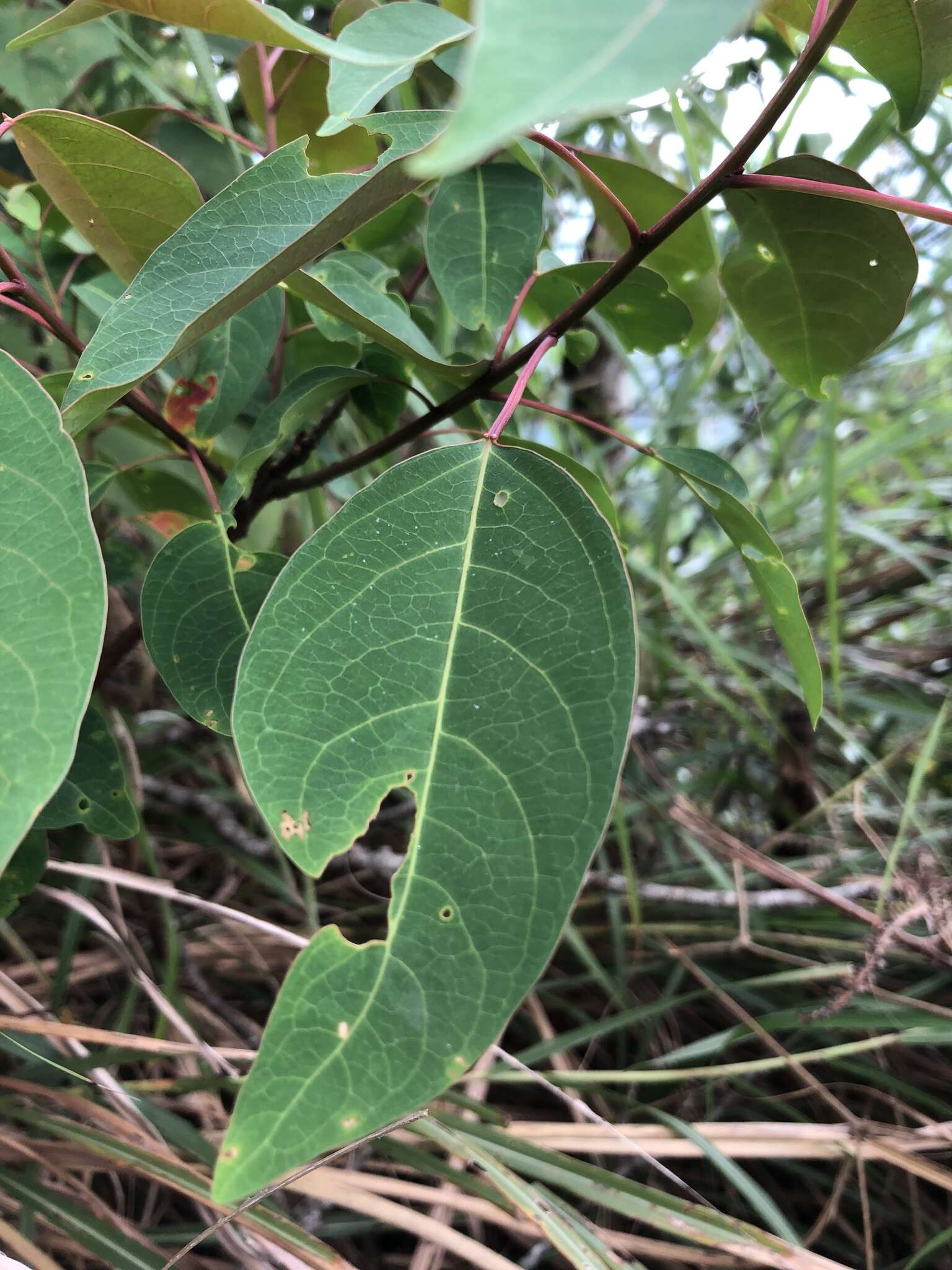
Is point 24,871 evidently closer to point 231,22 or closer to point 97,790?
point 97,790

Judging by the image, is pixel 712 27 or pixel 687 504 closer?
pixel 712 27

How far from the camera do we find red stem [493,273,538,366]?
45cm

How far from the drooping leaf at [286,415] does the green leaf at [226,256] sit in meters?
0.11

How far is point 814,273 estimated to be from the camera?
50 cm

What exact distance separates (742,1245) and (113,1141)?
437mm

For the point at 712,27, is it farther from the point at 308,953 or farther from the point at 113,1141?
the point at 113,1141

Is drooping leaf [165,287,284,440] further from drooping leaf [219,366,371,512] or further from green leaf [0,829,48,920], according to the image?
green leaf [0,829,48,920]

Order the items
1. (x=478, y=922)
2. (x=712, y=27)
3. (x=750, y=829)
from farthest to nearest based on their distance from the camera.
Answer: (x=750, y=829)
(x=478, y=922)
(x=712, y=27)

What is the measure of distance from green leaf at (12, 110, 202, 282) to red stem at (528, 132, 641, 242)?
19cm

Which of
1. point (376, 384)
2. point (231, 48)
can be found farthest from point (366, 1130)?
point (231, 48)

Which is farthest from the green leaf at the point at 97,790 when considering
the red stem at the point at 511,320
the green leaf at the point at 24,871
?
the red stem at the point at 511,320

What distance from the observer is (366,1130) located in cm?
25

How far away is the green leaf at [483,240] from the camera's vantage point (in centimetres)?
51

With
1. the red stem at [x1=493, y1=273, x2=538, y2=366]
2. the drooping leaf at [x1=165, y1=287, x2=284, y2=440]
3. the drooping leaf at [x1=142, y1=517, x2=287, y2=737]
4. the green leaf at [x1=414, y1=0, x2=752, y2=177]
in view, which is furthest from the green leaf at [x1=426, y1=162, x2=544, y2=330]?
the green leaf at [x1=414, y1=0, x2=752, y2=177]
